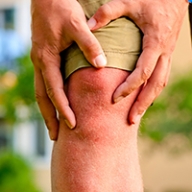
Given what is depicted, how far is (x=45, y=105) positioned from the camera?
168 centimetres

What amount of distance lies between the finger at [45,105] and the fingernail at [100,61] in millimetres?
184

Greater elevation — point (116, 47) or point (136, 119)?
point (116, 47)

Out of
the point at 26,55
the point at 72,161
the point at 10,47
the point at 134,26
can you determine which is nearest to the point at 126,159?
the point at 72,161

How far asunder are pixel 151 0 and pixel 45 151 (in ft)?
33.5

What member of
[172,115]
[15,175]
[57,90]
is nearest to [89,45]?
[57,90]

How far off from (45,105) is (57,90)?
113 millimetres

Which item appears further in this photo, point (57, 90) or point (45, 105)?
point (45, 105)

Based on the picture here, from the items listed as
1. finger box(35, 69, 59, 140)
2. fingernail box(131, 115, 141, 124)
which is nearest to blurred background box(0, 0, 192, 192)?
finger box(35, 69, 59, 140)

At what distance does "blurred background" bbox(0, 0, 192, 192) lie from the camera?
23.7 feet

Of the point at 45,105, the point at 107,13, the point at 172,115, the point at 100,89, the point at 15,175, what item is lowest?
the point at 15,175

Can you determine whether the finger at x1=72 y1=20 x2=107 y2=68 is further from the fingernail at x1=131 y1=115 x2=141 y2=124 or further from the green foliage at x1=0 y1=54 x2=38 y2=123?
the green foliage at x1=0 y1=54 x2=38 y2=123

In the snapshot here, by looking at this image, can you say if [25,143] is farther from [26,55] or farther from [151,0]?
[151,0]

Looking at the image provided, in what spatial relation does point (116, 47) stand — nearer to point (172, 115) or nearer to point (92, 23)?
point (92, 23)

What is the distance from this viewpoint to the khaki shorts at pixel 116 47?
5.06ft
